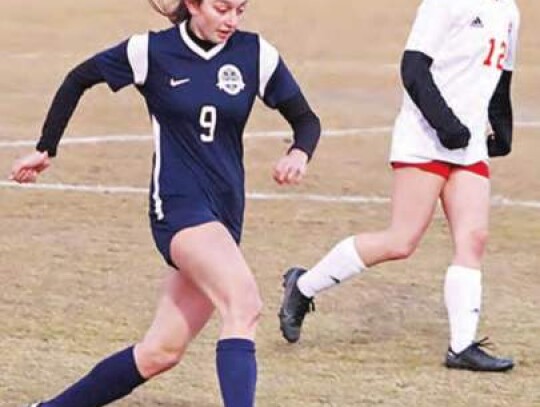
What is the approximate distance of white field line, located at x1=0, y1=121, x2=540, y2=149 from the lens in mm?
14359

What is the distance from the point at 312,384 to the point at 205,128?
1.70 meters

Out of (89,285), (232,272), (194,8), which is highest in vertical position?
(194,8)

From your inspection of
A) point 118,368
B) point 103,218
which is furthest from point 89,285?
point 118,368

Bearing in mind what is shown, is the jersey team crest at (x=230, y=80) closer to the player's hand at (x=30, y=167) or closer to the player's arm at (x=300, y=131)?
the player's arm at (x=300, y=131)

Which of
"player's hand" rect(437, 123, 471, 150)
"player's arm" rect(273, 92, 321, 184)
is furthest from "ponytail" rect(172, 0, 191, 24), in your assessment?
"player's hand" rect(437, 123, 471, 150)

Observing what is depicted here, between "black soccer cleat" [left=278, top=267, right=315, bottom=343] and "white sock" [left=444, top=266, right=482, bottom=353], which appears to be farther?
"black soccer cleat" [left=278, top=267, right=315, bottom=343]

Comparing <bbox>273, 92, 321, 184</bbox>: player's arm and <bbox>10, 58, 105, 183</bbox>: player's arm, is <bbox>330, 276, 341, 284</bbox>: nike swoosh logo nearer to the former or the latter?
<bbox>273, 92, 321, 184</bbox>: player's arm

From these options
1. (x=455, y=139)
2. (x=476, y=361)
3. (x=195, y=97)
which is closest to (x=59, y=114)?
(x=195, y=97)

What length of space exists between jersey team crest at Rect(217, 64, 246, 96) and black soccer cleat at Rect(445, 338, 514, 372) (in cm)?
207

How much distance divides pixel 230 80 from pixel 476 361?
2135 millimetres

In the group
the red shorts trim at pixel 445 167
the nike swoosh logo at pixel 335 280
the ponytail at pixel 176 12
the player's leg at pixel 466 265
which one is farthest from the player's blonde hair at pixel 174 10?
the nike swoosh logo at pixel 335 280

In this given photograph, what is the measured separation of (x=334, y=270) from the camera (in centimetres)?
817

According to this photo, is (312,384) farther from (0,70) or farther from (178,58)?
(0,70)

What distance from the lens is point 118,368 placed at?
21.4ft
